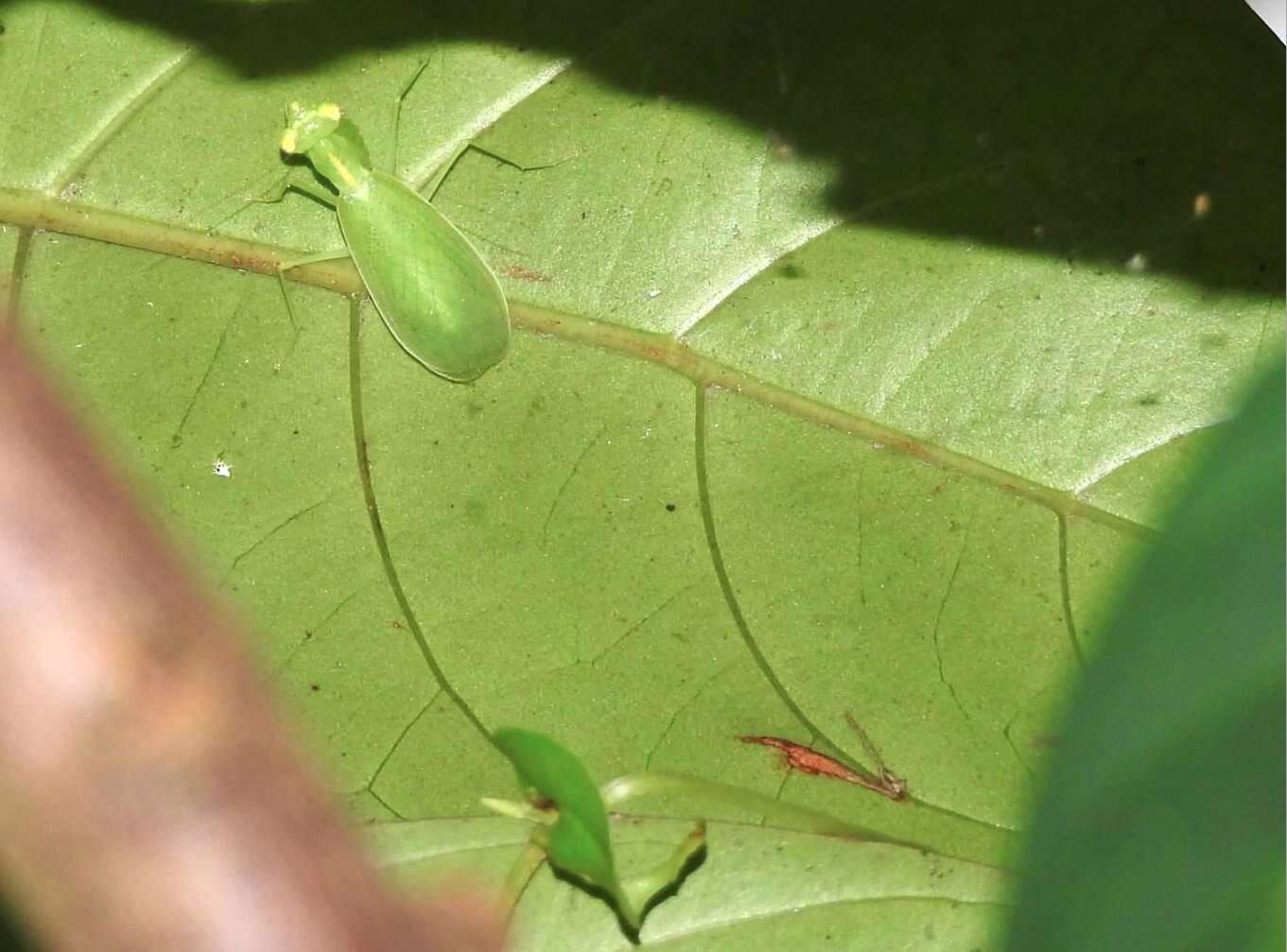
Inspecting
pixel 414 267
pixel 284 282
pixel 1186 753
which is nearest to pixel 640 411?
pixel 414 267

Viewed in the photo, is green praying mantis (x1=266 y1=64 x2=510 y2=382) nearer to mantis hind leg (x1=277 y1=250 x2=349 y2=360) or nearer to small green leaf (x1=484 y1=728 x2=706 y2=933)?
mantis hind leg (x1=277 y1=250 x2=349 y2=360)

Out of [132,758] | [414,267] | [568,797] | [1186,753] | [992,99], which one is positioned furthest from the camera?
[414,267]


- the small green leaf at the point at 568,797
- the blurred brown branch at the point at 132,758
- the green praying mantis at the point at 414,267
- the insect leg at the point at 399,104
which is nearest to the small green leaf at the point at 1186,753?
the blurred brown branch at the point at 132,758

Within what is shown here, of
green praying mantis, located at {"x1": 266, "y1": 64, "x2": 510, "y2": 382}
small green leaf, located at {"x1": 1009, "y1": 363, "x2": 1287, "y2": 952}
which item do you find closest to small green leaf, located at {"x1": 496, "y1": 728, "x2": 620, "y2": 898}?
green praying mantis, located at {"x1": 266, "y1": 64, "x2": 510, "y2": 382}

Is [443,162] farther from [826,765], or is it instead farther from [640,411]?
[826,765]

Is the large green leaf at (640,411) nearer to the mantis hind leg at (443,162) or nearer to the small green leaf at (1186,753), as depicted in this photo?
the mantis hind leg at (443,162)

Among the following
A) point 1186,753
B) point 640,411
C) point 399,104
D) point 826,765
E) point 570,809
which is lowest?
point 826,765

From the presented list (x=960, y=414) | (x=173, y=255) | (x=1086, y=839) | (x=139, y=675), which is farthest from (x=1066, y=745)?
(x=173, y=255)
